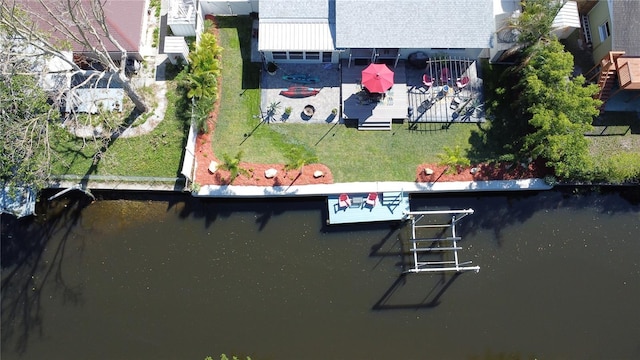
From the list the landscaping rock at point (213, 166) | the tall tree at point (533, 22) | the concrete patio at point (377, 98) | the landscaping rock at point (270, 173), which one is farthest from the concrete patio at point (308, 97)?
the tall tree at point (533, 22)

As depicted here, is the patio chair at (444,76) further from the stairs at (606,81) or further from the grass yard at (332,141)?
the stairs at (606,81)

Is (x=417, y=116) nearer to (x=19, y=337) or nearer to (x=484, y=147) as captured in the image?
(x=484, y=147)

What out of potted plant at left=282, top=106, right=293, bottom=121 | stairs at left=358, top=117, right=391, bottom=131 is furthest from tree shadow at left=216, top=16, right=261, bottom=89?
stairs at left=358, top=117, right=391, bottom=131

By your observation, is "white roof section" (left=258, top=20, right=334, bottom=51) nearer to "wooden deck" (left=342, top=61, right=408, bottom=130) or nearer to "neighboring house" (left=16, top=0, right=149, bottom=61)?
"wooden deck" (left=342, top=61, right=408, bottom=130)

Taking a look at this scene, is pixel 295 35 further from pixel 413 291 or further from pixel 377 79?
pixel 413 291

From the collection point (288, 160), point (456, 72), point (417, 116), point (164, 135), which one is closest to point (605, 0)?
point (456, 72)

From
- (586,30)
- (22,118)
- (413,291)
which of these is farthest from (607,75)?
(22,118)
